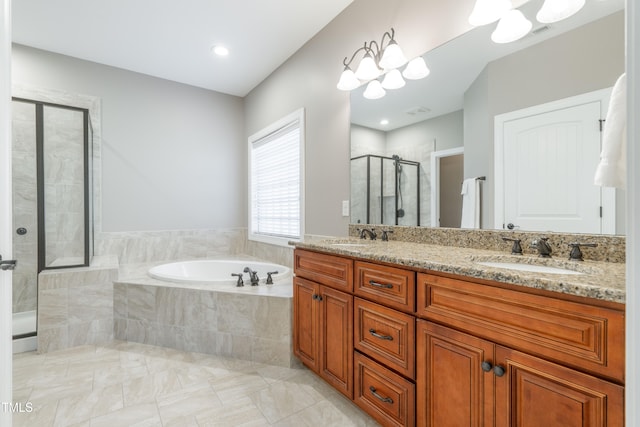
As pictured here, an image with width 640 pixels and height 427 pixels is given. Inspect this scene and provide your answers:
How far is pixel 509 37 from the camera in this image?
4.66ft

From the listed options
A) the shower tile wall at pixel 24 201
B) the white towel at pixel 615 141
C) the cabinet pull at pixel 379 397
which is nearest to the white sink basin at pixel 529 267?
the white towel at pixel 615 141

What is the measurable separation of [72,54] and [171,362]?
10.0 ft

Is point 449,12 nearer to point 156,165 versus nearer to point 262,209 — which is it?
point 262,209

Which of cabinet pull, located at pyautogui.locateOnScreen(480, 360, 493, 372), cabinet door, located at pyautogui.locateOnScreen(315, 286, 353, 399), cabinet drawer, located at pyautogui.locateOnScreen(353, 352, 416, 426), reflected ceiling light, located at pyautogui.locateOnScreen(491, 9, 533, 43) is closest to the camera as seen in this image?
cabinet pull, located at pyautogui.locateOnScreen(480, 360, 493, 372)

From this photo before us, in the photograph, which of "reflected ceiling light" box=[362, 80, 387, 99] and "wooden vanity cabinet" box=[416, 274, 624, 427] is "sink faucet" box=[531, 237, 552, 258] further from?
"reflected ceiling light" box=[362, 80, 387, 99]

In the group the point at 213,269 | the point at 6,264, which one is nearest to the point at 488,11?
the point at 6,264

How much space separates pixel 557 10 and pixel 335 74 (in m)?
1.50

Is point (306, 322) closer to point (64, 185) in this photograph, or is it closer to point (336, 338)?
point (336, 338)

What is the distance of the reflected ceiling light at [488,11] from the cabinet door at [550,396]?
4.76 feet

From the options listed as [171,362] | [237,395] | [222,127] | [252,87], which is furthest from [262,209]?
[237,395]

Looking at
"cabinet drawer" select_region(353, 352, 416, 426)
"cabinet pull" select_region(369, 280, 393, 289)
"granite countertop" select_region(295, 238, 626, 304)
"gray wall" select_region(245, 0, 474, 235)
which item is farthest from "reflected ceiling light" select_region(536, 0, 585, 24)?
"cabinet drawer" select_region(353, 352, 416, 426)

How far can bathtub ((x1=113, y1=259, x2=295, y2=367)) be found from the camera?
215 cm

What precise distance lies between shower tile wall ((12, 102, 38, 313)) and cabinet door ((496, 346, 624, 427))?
343 centimetres

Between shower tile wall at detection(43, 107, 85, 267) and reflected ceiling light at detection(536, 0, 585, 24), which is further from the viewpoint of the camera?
shower tile wall at detection(43, 107, 85, 267)
